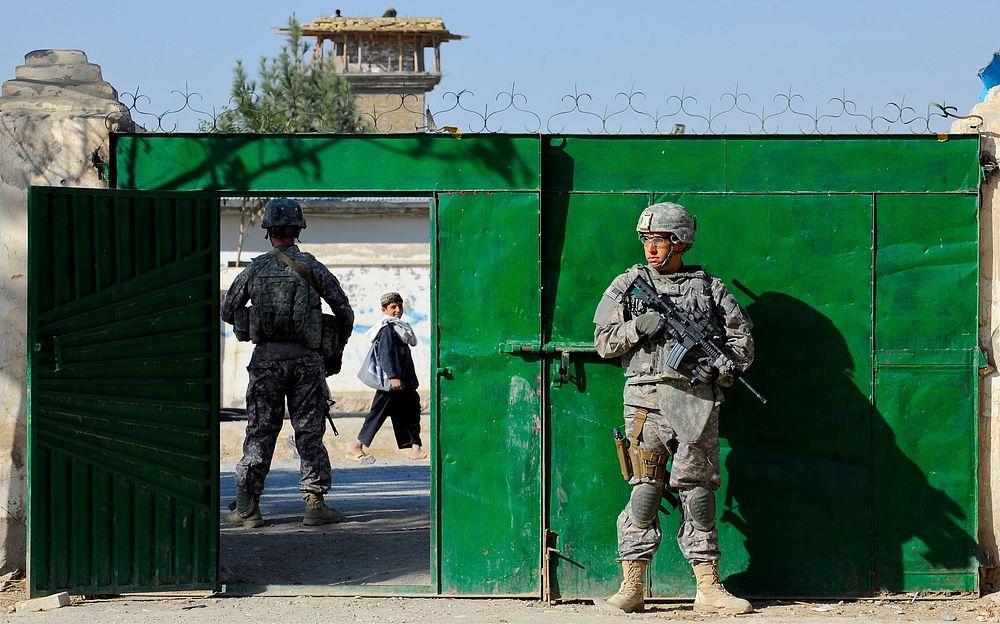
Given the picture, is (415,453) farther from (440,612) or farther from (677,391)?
(677,391)

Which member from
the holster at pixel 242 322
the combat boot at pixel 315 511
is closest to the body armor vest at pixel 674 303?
the holster at pixel 242 322

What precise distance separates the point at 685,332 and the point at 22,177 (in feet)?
10.9

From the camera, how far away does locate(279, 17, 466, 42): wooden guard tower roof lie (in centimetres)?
3869

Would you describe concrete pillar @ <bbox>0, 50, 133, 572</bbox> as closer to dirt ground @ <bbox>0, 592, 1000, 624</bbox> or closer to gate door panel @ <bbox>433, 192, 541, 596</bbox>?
dirt ground @ <bbox>0, 592, 1000, 624</bbox>

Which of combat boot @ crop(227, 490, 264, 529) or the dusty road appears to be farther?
combat boot @ crop(227, 490, 264, 529)

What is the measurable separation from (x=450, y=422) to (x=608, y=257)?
1.10 meters

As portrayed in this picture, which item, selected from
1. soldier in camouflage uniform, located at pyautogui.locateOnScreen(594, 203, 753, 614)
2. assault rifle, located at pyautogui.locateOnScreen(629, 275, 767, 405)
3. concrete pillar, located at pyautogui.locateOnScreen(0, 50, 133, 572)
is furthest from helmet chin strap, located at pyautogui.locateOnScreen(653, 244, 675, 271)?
concrete pillar, located at pyautogui.locateOnScreen(0, 50, 133, 572)

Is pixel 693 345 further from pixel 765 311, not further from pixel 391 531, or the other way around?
pixel 391 531

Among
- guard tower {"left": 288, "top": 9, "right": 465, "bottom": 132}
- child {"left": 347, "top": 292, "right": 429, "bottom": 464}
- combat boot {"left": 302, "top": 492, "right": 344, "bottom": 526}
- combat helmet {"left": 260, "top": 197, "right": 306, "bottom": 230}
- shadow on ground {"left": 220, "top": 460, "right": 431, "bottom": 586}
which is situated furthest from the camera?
guard tower {"left": 288, "top": 9, "right": 465, "bottom": 132}

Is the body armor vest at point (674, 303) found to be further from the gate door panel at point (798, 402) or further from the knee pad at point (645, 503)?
the knee pad at point (645, 503)

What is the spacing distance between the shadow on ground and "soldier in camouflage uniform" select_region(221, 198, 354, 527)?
18.2 inches

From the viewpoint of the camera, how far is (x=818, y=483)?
7.00 metres

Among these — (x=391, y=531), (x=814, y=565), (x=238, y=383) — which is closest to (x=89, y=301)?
(x=391, y=531)

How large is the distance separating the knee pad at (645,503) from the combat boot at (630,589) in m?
0.19
